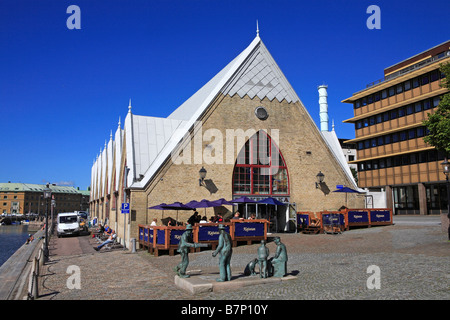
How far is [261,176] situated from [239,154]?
226 cm

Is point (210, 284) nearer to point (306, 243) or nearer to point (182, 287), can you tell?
point (182, 287)

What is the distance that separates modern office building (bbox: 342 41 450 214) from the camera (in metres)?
42.8

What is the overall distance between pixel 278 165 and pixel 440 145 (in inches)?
409

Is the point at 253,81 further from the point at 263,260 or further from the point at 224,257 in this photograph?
the point at 224,257

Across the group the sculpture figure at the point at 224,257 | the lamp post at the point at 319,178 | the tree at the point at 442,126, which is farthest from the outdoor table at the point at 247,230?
the tree at the point at 442,126

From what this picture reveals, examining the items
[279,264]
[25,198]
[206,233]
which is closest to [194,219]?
[206,233]

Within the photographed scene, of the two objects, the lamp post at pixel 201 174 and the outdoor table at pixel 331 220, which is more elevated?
the lamp post at pixel 201 174

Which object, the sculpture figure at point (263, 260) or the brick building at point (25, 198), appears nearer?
the sculpture figure at point (263, 260)

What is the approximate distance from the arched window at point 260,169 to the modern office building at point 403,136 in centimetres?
2600

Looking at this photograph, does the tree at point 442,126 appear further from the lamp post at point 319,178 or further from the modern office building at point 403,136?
the modern office building at point 403,136

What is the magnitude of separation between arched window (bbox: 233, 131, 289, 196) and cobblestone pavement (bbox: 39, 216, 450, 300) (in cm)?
640

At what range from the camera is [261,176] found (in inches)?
972

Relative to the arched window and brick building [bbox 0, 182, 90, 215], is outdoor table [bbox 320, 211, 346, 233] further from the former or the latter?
brick building [bbox 0, 182, 90, 215]

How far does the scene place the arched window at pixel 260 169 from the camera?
2389cm
